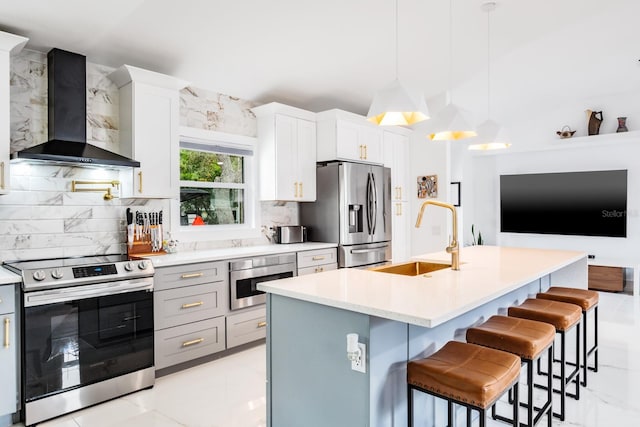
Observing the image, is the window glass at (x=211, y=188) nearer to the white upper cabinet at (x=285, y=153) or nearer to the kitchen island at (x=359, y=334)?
the white upper cabinet at (x=285, y=153)

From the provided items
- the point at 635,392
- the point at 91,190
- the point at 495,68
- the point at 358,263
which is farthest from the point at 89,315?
the point at 495,68

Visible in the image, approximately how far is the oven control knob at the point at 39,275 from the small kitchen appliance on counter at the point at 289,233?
2.39 meters

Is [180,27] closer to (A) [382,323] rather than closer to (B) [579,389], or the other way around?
(A) [382,323]

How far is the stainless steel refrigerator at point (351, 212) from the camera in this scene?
15.0ft

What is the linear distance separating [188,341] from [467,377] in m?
2.33

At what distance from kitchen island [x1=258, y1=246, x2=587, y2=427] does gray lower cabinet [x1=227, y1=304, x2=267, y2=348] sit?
1.46 m

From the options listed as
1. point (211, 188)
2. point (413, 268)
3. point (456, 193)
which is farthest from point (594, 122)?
point (211, 188)

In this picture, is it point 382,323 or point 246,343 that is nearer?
point 382,323

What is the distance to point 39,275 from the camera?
2.52 metres

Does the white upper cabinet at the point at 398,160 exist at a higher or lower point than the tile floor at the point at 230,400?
higher

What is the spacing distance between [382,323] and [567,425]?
157cm

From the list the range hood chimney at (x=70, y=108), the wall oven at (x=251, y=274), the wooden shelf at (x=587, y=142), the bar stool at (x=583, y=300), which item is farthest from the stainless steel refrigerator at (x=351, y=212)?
the wooden shelf at (x=587, y=142)

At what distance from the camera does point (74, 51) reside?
10.5 feet

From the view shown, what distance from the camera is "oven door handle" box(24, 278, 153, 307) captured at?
2.51 metres
